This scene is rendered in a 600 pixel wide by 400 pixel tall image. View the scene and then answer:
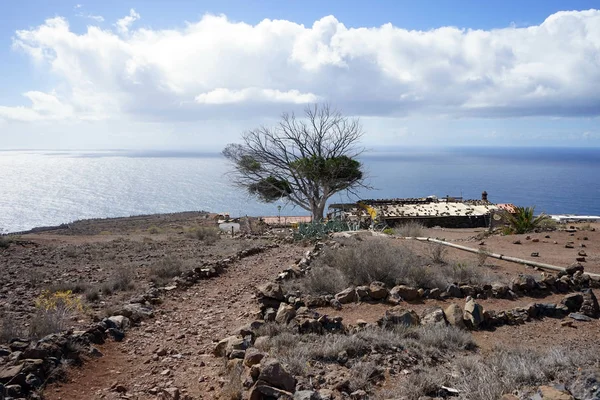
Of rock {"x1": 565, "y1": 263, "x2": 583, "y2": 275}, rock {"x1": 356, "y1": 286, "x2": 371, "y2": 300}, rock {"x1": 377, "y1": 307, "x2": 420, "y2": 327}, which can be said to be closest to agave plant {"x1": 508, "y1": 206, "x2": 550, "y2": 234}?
rock {"x1": 565, "y1": 263, "x2": 583, "y2": 275}

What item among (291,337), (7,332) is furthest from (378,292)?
(7,332)

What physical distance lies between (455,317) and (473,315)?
30 cm

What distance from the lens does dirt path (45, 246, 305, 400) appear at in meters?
4.64

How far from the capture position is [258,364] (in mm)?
4477

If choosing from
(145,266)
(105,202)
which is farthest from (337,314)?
(105,202)

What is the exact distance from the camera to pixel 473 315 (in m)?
6.70

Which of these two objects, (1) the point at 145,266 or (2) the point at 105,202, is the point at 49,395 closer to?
(1) the point at 145,266

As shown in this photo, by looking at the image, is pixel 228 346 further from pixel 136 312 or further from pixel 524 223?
pixel 524 223

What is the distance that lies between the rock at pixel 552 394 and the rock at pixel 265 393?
199 centimetres

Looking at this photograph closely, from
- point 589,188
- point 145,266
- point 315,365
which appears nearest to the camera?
point 315,365

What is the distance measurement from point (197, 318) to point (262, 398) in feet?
12.0

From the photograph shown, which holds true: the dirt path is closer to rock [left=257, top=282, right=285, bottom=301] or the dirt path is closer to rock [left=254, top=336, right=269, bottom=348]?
rock [left=257, top=282, right=285, bottom=301]

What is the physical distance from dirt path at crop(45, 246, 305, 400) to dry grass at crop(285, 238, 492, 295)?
1.25m

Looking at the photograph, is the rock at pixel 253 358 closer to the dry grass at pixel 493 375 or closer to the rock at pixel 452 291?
the dry grass at pixel 493 375
